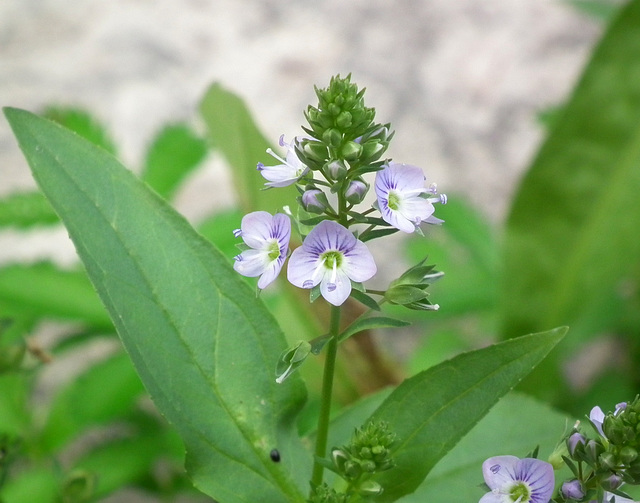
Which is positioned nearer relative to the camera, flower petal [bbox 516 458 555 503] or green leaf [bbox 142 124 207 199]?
flower petal [bbox 516 458 555 503]

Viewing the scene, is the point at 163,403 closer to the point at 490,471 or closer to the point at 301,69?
the point at 490,471

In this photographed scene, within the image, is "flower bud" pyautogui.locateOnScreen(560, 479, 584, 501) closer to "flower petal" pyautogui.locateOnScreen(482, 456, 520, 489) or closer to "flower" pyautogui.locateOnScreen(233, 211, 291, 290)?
"flower petal" pyautogui.locateOnScreen(482, 456, 520, 489)

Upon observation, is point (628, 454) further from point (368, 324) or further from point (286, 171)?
point (286, 171)

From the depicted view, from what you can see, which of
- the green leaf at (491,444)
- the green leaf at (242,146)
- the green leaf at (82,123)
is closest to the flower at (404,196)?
the green leaf at (491,444)

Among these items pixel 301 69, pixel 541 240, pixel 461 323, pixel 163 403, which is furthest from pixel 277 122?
pixel 163 403

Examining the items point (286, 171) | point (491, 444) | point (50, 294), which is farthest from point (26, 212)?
point (491, 444)

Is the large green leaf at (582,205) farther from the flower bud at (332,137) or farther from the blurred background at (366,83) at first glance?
the flower bud at (332,137)

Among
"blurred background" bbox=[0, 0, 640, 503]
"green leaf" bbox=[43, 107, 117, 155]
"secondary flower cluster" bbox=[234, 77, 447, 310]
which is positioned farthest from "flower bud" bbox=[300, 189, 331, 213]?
"blurred background" bbox=[0, 0, 640, 503]
